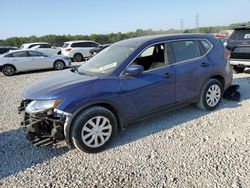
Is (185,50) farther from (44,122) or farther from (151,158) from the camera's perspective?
(44,122)

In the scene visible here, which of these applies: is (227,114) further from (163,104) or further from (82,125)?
(82,125)

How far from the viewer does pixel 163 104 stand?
434 cm

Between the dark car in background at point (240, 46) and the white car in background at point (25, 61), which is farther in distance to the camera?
the white car in background at point (25, 61)

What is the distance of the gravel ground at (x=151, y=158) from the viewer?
298 centimetres

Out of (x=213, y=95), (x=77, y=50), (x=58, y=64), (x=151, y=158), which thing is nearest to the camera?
(x=151, y=158)

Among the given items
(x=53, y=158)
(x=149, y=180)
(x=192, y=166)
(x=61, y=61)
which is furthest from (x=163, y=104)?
(x=61, y=61)

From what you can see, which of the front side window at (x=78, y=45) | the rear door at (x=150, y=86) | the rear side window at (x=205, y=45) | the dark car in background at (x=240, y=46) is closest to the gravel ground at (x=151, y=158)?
the rear door at (x=150, y=86)

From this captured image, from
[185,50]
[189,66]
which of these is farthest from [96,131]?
[185,50]

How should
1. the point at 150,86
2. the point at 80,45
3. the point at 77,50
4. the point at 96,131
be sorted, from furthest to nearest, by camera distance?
the point at 80,45
the point at 77,50
the point at 150,86
the point at 96,131

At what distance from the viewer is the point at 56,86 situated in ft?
12.1

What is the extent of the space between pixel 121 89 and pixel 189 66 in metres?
1.61

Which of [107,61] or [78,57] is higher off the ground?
[107,61]

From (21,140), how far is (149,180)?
249 centimetres

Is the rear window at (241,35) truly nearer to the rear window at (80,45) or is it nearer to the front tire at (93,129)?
the front tire at (93,129)
